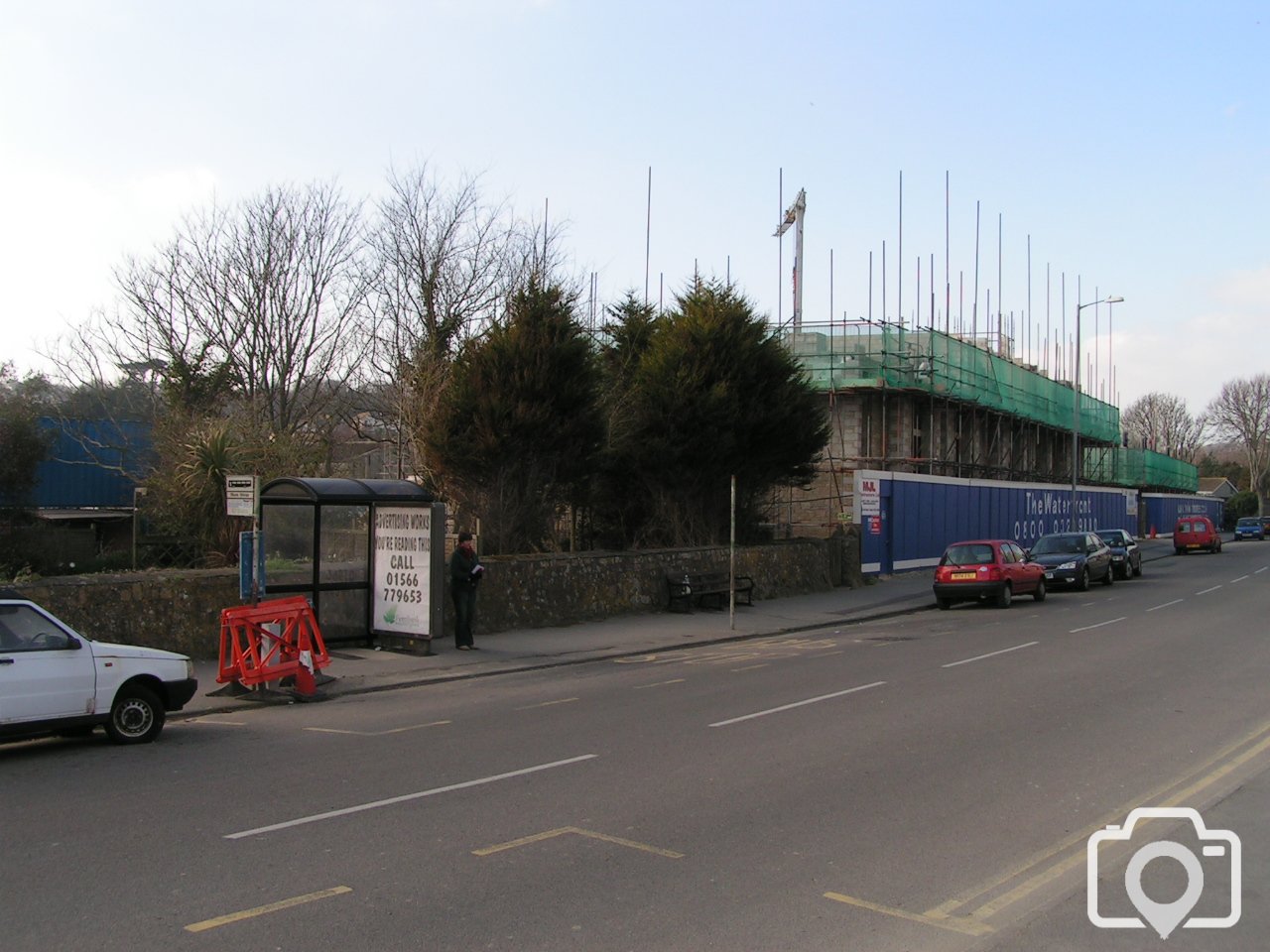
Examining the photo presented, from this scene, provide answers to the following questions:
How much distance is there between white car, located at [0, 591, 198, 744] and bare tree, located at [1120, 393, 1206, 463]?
4780 inches

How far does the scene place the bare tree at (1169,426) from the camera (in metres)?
118

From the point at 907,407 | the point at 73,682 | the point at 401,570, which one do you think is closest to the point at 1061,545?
the point at 907,407

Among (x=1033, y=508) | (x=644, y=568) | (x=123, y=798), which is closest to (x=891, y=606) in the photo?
(x=644, y=568)

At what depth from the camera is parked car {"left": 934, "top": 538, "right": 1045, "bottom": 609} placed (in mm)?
25125

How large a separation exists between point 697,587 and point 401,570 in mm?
8294

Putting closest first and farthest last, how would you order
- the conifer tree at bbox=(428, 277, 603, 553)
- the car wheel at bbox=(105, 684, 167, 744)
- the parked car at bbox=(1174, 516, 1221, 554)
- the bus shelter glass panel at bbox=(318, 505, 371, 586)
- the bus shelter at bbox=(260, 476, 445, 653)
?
the car wheel at bbox=(105, 684, 167, 744), the bus shelter at bbox=(260, 476, 445, 653), the bus shelter glass panel at bbox=(318, 505, 371, 586), the conifer tree at bbox=(428, 277, 603, 553), the parked car at bbox=(1174, 516, 1221, 554)

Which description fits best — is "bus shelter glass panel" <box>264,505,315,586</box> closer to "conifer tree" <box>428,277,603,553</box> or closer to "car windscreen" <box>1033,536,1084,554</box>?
"conifer tree" <box>428,277,603,553</box>

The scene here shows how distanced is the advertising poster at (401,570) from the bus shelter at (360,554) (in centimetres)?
1

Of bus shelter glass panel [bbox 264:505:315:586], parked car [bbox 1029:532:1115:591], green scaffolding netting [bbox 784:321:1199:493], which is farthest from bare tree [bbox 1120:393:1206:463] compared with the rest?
bus shelter glass panel [bbox 264:505:315:586]

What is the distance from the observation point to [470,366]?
22.9 metres

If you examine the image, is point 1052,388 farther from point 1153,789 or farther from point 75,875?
point 75,875

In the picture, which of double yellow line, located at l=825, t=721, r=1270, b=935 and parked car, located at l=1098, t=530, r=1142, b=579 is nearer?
double yellow line, located at l=825, t=721, r=1270, b=935

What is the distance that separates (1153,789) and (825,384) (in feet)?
106

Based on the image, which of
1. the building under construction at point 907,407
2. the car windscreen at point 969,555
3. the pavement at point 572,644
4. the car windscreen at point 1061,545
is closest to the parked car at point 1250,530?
the building under construction at point 907,407
